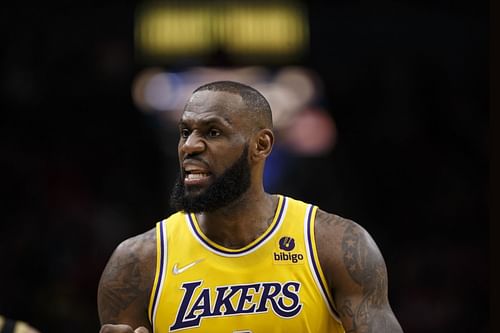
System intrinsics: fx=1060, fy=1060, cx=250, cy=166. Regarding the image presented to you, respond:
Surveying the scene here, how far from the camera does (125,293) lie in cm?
520

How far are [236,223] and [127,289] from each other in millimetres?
654

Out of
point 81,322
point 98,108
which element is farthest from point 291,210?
point 98,108

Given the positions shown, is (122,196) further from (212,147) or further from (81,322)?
(212,147)

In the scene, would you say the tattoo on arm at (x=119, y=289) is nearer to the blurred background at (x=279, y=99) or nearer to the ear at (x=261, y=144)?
the ear at (x=261, y=144)

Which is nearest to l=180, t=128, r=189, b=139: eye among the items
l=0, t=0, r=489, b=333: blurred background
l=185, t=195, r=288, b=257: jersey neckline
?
l=185, t=195, r=288, b=257: jersey neckline

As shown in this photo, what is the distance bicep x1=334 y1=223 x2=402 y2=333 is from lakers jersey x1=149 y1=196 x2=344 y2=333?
11 centimetres

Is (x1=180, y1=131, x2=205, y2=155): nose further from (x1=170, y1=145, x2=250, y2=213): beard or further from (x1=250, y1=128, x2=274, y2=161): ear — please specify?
(x1=250, y1=128, x2=274, y2=161): ear

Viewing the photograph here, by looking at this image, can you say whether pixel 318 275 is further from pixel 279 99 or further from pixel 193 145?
pixel 279 99

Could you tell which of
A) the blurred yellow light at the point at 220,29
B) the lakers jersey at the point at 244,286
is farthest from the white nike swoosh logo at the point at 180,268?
the blurred yellow light at the point at 220,29

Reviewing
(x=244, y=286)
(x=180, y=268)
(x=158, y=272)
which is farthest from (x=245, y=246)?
(x=158, y=272)

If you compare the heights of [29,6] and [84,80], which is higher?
[29,6]

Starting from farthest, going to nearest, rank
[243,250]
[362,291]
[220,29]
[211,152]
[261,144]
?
[220,29] → [261,144] → [243,250] → [211,152] → [362,291]

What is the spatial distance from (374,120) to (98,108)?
405 cm

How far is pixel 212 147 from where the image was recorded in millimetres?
5234
